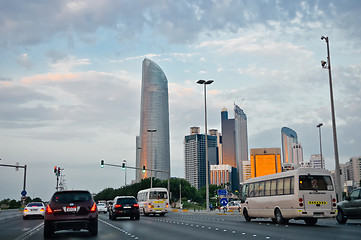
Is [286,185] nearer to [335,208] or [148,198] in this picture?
[335,208]

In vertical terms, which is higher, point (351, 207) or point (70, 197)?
point (70, 197)

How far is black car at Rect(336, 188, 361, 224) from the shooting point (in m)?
21.5

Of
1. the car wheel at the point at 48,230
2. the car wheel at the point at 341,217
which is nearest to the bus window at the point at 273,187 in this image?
the car wheel at the point at 341,217

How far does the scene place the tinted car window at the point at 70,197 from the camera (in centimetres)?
1595

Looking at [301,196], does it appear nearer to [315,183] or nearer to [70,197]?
[315,183]

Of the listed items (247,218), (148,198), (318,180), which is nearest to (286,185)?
(318,180)

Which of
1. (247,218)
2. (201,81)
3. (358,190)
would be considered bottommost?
(247,218)

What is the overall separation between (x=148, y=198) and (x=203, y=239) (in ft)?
92.8

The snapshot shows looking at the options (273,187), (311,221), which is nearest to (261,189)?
(273,187)

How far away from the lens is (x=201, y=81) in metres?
50.2

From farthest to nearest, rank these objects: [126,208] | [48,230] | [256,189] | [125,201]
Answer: [125,201]
[126,208]
[256,189]
[48,230]

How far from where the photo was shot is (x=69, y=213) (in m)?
15.7

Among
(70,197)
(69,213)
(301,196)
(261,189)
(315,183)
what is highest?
(315,183)

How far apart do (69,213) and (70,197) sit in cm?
64
